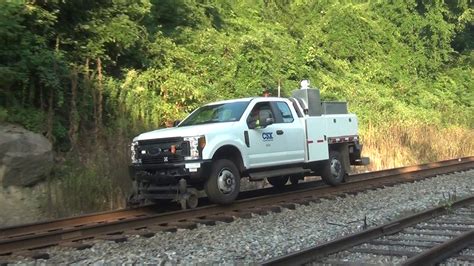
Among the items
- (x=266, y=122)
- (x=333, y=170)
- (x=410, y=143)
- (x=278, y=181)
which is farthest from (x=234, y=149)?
(x=410, y=143)

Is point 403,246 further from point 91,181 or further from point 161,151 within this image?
point 91,181

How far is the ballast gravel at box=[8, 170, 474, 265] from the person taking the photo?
7.51m

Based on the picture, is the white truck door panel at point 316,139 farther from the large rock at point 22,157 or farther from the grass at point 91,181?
the large rock at point 22,157

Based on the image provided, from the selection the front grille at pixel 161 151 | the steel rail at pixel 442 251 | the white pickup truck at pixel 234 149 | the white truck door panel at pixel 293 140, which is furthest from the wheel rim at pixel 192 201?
the steel rail at pixel 442 251

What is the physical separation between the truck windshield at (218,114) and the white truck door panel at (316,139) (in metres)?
1.84

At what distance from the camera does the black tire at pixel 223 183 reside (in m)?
11.1

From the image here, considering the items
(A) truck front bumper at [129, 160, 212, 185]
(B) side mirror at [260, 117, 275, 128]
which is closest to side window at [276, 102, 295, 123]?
(B) side mirror at [260, 117, 275, 128]

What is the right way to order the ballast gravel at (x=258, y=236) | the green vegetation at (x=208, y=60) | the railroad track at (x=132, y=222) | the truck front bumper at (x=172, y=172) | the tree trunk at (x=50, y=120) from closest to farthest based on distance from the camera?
the ballast gravel at (x=258, y=236), the railroad track at (x=132, y=222), the truck front bumper at (x=172, y=172), the tree trunk at (x=50, y=120), the green vegetation at (x=208, y=60)

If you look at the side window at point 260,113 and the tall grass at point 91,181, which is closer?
the tall grass at point 91,181

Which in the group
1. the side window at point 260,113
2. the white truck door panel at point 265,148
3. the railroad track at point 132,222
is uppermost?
the side window at point 260,113

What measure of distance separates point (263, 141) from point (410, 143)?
1210 centimetres

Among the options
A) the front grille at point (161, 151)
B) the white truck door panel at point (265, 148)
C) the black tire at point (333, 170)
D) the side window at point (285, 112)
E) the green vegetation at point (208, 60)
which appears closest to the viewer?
the front grille at point (161, 151)

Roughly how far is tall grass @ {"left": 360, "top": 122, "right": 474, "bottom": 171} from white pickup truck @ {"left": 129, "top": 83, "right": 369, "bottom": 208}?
667 centimetres

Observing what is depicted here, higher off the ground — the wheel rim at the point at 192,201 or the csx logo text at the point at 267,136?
the csx logo text at the point at 267,136
